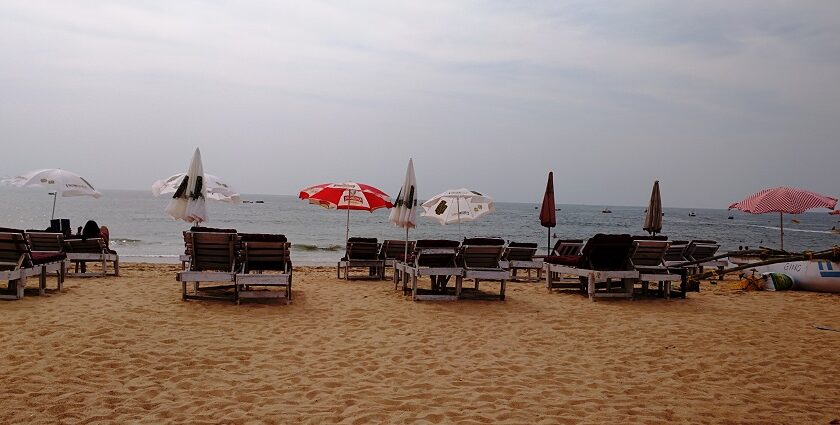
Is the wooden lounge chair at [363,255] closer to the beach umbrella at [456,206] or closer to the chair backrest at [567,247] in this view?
the beach umbrella at [456,206]

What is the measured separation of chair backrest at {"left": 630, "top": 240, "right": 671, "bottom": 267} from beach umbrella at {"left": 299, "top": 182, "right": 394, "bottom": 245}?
4348 millimetres

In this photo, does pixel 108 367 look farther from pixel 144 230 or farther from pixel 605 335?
pixel 144 230

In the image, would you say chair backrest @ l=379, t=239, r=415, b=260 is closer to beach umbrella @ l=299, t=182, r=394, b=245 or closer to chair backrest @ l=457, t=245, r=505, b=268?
beach umbrella @ l=299, t=182, r=394, b=245

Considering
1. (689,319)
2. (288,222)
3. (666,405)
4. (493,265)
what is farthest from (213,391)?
(288,222)

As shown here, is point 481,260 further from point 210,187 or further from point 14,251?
point 14,251

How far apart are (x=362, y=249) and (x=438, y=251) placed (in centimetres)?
325

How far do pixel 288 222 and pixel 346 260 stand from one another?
163 feet

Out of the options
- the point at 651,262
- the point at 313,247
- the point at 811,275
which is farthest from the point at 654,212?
the point at 313,247

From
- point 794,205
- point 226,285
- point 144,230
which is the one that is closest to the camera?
point 226,285

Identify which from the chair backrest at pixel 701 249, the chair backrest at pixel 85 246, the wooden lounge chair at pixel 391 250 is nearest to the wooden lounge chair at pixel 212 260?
the chair backrest at pixel 85 246

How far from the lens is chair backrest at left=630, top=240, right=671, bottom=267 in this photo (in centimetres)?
991

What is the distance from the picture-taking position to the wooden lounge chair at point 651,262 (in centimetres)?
994

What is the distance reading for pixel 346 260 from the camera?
1206 cm

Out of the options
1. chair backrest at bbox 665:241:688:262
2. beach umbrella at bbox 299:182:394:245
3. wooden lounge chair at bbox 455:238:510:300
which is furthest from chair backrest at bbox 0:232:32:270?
chair backrest at bbox 665:241:688:262
